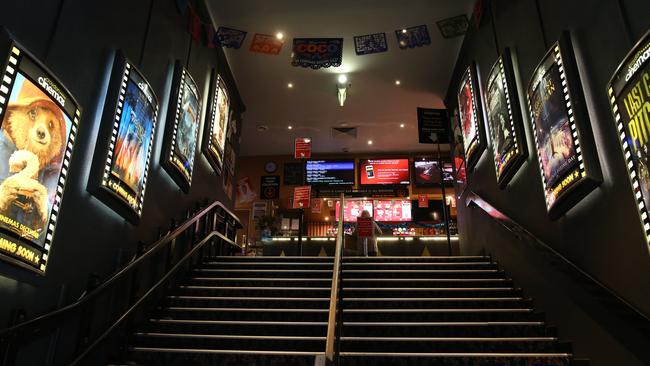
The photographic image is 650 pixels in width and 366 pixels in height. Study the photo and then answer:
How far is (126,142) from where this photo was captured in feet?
15.7

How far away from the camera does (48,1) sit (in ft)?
11.7

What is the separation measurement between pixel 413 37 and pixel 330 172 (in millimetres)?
7159

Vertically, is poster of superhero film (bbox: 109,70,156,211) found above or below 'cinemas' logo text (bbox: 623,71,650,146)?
above

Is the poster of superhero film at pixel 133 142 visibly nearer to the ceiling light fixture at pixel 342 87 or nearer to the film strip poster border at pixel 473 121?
the film strip poster border at pixel 473 121

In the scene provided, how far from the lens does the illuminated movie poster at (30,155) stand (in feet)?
9.89

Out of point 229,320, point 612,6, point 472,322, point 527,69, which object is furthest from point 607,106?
point 229,320

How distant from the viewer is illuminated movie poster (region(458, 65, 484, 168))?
757 centimetres

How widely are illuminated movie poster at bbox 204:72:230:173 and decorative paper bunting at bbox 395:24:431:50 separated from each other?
3619mm

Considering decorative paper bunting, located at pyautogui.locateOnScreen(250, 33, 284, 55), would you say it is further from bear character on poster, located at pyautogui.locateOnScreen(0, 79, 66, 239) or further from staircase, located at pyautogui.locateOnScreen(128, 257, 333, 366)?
bear character on poster, located at pyautogui.locateOnScreen(0, 79, 66, 239)

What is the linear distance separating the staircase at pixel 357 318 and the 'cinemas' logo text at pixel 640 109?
6.37 feet

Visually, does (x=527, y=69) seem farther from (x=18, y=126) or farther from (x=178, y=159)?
(x=18, y=126)

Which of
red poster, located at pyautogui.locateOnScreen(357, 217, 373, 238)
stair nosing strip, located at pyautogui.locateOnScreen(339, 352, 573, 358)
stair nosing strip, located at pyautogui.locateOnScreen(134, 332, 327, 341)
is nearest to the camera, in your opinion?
stair nosing strip, located at pyautogui.locateOnScreen(339, 352, 573, 358)

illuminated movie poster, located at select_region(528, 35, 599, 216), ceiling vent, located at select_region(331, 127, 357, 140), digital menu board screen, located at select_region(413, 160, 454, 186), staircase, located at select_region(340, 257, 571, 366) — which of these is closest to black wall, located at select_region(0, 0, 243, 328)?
staircase, located at select_region(340, 257, 571, 366)

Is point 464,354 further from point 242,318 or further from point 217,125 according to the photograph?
point 217,125
